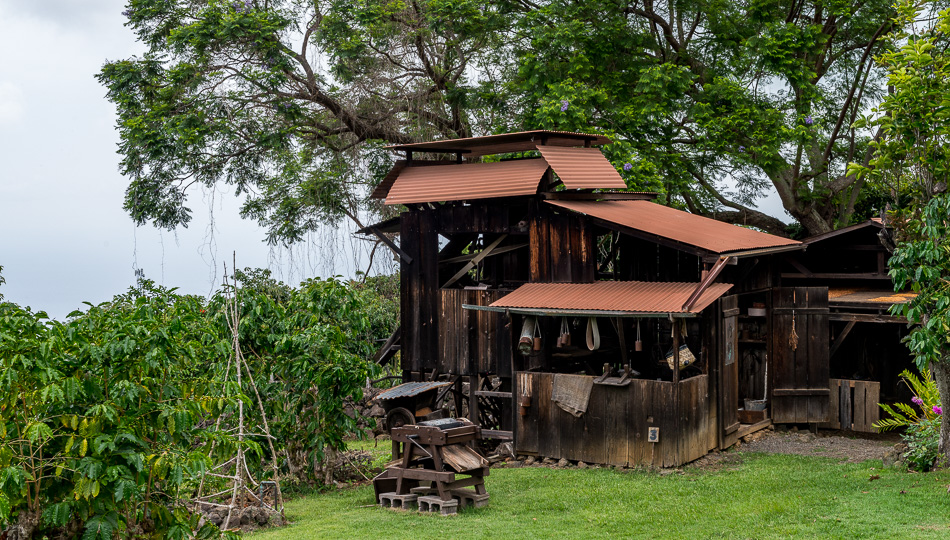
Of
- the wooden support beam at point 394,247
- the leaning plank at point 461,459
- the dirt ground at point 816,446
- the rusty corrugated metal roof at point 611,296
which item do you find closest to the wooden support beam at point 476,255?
the wooden support beam at point 394,247

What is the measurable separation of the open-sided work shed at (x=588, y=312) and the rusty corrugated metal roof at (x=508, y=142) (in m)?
0.06

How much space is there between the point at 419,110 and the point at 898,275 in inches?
522

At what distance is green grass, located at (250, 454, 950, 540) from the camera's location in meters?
10.3

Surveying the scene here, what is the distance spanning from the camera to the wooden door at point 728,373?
15.4 m

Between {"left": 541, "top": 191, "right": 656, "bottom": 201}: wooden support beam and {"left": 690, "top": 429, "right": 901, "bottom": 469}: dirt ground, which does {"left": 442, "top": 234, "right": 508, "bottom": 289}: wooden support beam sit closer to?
{"left": 541, "top": 191, "right": 656, "bottom": 201}: wooden support beam

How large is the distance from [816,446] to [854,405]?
1.65 meters

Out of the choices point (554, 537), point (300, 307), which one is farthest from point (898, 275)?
point (300, 307)

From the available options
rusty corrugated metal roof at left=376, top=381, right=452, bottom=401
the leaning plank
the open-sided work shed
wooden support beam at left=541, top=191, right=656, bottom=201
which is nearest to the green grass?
the leaning plank

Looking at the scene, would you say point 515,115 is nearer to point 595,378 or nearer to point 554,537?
point 595,378

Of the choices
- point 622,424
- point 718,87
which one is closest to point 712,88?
point 718,87

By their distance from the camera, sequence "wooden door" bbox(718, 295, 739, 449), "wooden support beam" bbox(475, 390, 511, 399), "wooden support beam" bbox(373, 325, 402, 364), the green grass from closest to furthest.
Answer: the green grass → "wooden door" bbox(718, 295, 739, 449) → "wooden support beam" bbox(475, 390, 511, 399) → "wooden support beam" bbox(373, 325, 402, 364)

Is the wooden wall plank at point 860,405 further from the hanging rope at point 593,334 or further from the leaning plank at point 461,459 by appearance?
the leaning plank at point 461,459

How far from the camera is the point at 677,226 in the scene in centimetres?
1587

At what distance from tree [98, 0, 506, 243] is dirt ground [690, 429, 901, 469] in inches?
445
